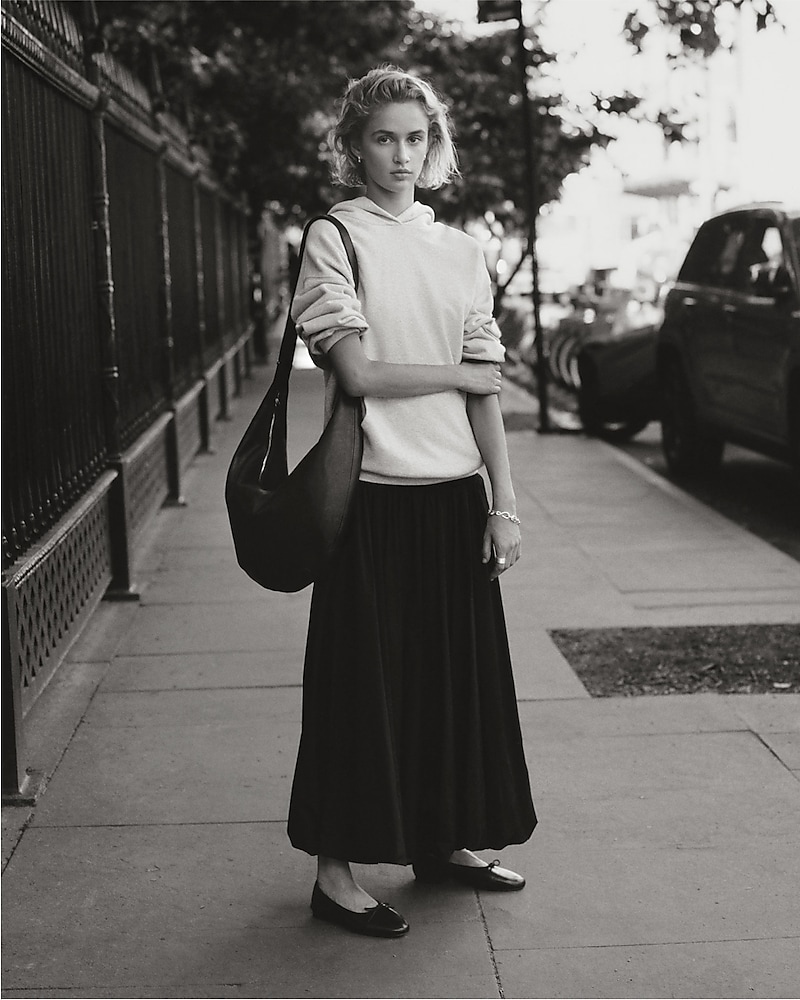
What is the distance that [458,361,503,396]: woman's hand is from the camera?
11.8 ft

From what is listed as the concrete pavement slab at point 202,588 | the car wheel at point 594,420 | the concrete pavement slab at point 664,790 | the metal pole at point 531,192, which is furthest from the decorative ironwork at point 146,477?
the metal pole at point 531,192

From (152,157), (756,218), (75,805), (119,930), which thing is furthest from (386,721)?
(756,218)

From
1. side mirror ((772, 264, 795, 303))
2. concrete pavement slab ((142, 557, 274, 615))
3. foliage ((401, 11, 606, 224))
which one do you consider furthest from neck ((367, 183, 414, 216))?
foliage ((401, 11, 606, 224))

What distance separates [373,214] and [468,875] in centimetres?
168

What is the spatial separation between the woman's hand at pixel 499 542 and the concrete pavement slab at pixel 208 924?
0.88m

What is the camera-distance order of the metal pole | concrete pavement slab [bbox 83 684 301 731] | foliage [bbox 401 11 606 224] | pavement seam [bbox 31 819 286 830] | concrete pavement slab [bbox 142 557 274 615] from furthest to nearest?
foliage [bbox 401 11 606 224] → the metal pole → concrete pavement slab [bbox 142 557 274 615] → concrete pavement slab [bbox 83 684 301 731] → pavement seam [bbox 31 819 286 830]

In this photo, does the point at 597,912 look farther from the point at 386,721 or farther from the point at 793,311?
the point at 793,311

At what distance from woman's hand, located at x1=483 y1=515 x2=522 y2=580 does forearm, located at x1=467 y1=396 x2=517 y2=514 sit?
0.04m

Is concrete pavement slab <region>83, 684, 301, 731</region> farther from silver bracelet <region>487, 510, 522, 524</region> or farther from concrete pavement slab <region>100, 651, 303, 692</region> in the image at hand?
silver bracelet <region>487, 510, 522, 524</region>

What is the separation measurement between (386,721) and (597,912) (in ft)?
2.41

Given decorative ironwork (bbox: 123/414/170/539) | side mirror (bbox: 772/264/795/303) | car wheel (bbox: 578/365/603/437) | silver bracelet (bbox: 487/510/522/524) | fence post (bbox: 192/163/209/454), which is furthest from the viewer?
car wheel (bbox: 578/365/603/437)

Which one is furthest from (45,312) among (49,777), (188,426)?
(188,426)

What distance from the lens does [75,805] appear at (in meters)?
4.51

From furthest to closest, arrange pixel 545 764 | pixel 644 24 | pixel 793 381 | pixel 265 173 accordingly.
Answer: pixel 265 173
pixel 793 381
pixel 644 24
pixel 545 764
